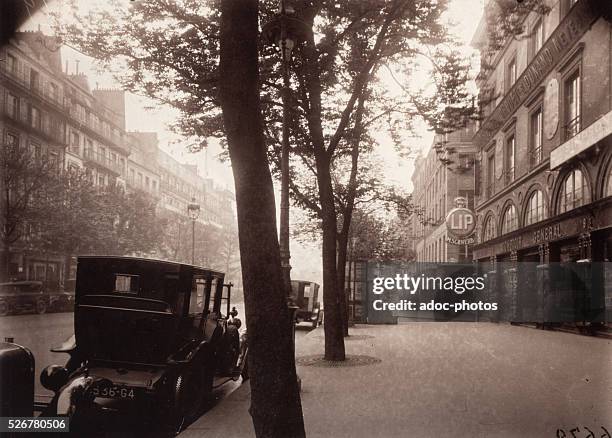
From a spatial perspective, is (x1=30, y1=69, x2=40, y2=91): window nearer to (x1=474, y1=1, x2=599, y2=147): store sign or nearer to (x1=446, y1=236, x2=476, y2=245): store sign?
(x1=474, y1=1, x2=599, y2=147): store sign

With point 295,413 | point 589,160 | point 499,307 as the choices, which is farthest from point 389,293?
point 295,413

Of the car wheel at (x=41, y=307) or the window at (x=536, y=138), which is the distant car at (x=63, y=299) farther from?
the window at (x=536, y=138)

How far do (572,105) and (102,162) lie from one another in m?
15.6

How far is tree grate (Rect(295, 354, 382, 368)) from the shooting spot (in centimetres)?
1155

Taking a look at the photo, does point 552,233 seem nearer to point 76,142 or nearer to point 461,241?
point 461,241

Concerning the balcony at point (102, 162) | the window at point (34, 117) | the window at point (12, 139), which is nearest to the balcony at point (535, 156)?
the balcony at point (102, 162)

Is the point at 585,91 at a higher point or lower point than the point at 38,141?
higher

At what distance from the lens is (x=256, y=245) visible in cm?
406

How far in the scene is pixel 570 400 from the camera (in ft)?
25.4

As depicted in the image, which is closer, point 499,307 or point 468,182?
point 499,307

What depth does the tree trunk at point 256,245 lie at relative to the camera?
4.05 metres

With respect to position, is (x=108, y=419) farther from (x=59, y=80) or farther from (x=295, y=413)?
(x=59, y=80)

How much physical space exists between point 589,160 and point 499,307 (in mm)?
10554

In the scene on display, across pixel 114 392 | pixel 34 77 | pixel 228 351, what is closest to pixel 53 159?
pixel 34 77
